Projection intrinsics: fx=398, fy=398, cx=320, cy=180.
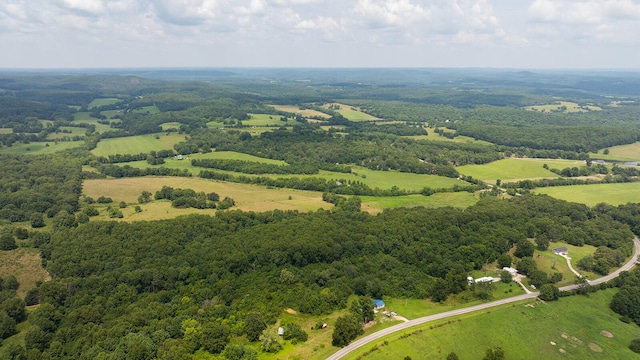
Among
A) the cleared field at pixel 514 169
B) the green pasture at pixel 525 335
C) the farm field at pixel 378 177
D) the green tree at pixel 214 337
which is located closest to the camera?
the green tree at pixel 214 337

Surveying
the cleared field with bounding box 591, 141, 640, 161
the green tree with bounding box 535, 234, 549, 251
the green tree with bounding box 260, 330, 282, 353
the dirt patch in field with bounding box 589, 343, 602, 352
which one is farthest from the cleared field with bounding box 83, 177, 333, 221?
the cleared field with bounding box 591, 141, 640, 161

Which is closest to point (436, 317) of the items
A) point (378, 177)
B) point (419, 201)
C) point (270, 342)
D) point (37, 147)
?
point (270, 342)

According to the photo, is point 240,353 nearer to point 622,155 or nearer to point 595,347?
point 595,347

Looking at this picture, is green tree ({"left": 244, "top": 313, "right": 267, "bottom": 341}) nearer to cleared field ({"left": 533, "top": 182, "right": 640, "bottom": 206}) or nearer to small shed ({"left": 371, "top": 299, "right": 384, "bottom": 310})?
small shed ({"left": 371, "top": 299, "right": 384, "bottom": 310})

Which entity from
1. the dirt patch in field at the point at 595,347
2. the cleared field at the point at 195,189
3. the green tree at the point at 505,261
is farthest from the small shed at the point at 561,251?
the cleared field at the point at 195,189

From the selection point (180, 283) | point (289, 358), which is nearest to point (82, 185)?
point (180, 283)

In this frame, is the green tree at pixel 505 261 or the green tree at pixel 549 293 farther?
the green tree at pixel 505 261

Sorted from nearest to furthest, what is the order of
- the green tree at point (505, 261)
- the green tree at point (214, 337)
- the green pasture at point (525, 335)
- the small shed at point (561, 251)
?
the green tree at point (214, 337), the green pasture at point (525, 335), the green tree at point (505, 261), the small shed at point (561, 251)

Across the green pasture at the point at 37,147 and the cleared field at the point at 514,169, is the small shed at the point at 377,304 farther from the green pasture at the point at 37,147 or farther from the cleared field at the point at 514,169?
the green pasture at the point at 37,147
